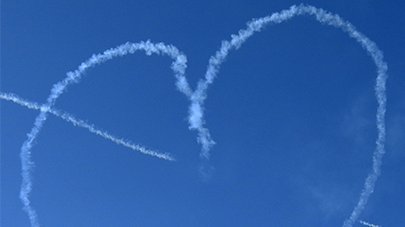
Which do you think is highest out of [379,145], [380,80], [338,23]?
[338,23]

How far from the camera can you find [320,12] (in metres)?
7.32

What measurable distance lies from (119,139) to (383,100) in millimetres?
3230

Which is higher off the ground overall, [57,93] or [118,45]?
[118,45]

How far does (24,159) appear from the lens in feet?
23.6

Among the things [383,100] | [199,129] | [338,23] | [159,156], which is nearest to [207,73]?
[199,129]

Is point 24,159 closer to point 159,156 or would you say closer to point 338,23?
point 159,156

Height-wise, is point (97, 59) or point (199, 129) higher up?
point (97, 59)

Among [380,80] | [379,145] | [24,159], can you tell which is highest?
[380,80]

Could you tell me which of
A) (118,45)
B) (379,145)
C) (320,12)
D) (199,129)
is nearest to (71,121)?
(118,45)

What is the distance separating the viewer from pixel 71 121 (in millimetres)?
7199

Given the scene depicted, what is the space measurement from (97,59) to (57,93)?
2.03ft

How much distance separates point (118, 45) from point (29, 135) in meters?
1.49

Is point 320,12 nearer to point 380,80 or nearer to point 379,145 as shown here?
point 380,80

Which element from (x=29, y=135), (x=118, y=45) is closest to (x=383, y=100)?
(x=118, y=45)
